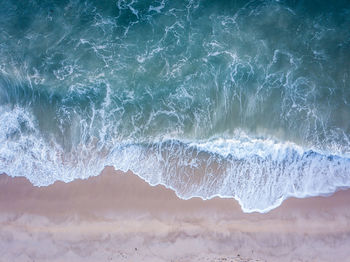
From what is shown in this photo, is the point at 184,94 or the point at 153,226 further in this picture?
the point at 184,94

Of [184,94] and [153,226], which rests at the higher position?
[184,94]

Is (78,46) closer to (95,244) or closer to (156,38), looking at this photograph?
(156,38)

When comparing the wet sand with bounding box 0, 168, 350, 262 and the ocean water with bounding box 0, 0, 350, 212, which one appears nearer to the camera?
the wet sand with bounding box 0, 168, 350, 262

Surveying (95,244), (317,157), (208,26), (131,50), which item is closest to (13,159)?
(95,244)

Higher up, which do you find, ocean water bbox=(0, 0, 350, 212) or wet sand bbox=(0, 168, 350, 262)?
ocean water bbox=(0, 0, 350, 212)
